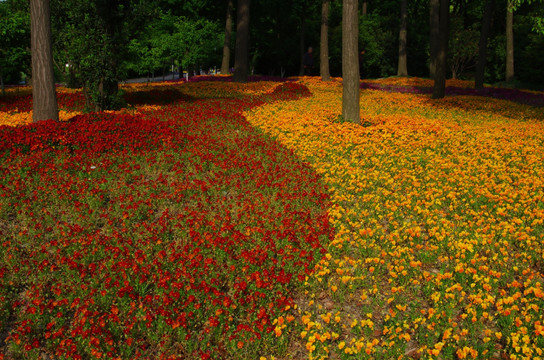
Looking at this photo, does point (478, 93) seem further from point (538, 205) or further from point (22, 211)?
point (22, 211)

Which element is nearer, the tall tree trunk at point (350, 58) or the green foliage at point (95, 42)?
the tall tree trunk at point (350, 58)

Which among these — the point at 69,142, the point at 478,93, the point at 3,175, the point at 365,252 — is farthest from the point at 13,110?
the point at 478,93

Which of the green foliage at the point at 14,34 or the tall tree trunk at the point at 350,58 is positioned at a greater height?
the green foliage at the point at 14,34

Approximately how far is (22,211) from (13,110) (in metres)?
11.6

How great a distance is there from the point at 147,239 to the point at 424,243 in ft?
14.5

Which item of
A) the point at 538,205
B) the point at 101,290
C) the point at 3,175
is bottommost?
the point at 101,290

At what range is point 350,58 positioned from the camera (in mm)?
13703

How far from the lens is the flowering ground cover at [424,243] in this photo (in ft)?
15.0

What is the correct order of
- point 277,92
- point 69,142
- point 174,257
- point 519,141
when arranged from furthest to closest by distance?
point 277,92 → point 519,141 → point 69,142 → point 174,257

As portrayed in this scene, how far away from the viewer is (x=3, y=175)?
859cm

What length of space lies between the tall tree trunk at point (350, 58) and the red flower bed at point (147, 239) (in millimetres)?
3580

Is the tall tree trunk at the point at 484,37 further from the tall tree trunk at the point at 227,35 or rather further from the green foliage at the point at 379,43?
the green foliage at the point at 379,43

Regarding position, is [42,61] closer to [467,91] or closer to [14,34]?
[14,34]

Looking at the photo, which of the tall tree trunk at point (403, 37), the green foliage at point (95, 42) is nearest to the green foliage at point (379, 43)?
the tall tree trunk at point (403, 37)
